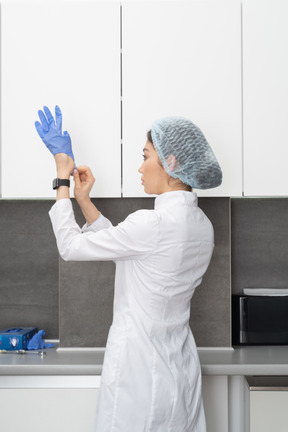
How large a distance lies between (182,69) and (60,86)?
19.0 inches

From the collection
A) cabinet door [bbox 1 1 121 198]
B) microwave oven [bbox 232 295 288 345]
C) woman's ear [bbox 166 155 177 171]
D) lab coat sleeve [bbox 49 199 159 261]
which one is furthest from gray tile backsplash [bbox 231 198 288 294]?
lab coat sleeve [bbox 49 199 159 261]

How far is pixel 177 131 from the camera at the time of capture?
1503 mm

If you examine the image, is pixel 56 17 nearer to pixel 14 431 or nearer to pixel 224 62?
pixel 224 62

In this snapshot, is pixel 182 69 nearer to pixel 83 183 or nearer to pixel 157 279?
pixel 83 183

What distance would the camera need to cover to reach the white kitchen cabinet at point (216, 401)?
70.7 inches

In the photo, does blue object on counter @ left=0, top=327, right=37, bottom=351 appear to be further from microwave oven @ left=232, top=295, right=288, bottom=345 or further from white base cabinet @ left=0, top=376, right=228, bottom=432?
microwave oven @ left=232, top=295, right=288, bottom=345

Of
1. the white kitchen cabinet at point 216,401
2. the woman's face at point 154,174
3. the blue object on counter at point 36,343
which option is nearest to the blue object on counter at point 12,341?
the blue object on counter at point 36,343

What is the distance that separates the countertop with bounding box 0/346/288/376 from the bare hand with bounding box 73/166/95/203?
609 millimetres

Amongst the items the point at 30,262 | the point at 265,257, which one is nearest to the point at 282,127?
the point at 265,257

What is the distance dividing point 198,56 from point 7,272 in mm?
1328

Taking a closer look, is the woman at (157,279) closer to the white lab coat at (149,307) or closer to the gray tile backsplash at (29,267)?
the white lab coat at (149,307)

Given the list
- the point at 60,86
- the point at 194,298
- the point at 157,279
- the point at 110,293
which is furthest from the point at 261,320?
the point at 60,86

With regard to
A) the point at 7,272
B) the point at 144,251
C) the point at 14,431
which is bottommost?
the point at 14,431

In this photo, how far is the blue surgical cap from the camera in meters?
1.49
